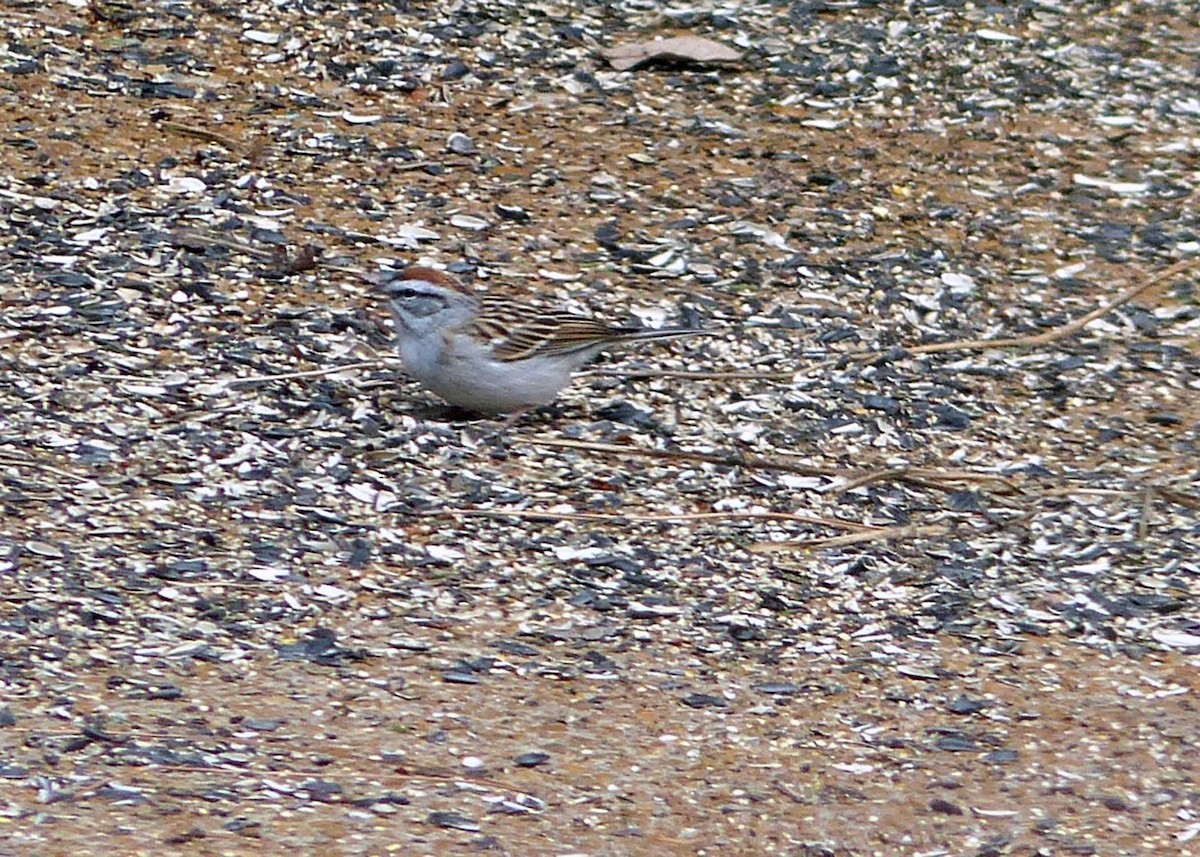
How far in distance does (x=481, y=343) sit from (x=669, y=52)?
10.2 feet

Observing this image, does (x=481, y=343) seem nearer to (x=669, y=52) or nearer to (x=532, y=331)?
(x=532, y=331)

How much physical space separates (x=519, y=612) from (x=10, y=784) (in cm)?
151

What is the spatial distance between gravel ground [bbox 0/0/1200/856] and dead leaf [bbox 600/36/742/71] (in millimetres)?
84

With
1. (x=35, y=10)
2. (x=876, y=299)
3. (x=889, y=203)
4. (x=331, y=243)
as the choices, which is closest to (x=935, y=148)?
(x=889, y=203)

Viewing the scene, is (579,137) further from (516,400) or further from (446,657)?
(446,657)

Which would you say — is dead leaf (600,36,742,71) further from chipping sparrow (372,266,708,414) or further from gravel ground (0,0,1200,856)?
chipping sparrow (372,266,708,414)

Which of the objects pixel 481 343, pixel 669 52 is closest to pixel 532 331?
pixel 481 343

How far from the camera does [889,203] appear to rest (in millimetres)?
8312

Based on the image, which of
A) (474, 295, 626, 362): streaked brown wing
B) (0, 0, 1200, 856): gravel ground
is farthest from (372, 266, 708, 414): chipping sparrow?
(0, 0, 1200, 856): gravel ground

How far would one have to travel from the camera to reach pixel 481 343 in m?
6.41

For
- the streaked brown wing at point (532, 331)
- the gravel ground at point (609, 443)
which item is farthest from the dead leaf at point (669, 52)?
the streaked brown wing at point (532, 331)

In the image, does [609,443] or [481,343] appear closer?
[481,343]

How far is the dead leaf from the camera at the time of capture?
906 cm

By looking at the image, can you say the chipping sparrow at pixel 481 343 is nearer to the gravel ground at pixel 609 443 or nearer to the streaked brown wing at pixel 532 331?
the streaked brown wing at pixel 532 331
